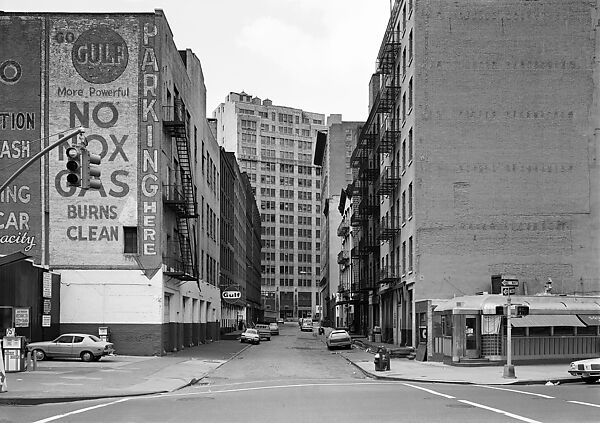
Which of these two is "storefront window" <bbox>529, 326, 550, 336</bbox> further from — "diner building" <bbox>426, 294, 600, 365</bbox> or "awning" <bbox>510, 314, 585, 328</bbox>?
"awning" <bbox>510, 314, 585, 328</bbox>

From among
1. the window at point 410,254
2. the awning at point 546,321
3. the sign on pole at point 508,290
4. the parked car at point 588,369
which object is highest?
the window at point 410,254

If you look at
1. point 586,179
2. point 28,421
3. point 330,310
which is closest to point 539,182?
point 586,179

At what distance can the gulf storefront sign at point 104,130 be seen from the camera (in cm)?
4434

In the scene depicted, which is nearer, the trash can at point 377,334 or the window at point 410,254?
the window at point 410,254

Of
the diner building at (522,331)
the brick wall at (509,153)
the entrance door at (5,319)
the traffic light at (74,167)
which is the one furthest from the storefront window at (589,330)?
the traffic light at (74,167)

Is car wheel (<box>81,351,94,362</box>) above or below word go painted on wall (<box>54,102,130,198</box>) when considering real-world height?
below

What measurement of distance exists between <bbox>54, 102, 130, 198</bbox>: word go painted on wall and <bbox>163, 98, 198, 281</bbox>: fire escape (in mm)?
2706

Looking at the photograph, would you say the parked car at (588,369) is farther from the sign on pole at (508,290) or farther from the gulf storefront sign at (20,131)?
the gulf storefront sign at (20,131)

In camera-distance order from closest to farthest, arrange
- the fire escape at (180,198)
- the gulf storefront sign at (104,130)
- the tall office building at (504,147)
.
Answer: the gulf storefront sign at (104,130), the tall office building at (504,147), the fire escape at (180,198)

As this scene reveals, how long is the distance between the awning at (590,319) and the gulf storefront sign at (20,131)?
94.8ft

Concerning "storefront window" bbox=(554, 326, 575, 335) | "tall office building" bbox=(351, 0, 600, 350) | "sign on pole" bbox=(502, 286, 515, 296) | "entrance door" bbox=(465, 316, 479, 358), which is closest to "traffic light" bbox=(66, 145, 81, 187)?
"sign on pole" bbox=(502, 286, 515, 296)

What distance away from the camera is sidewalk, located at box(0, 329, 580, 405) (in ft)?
78.5

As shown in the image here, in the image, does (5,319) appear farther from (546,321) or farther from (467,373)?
(546,321)

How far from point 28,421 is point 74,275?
27769 mm
